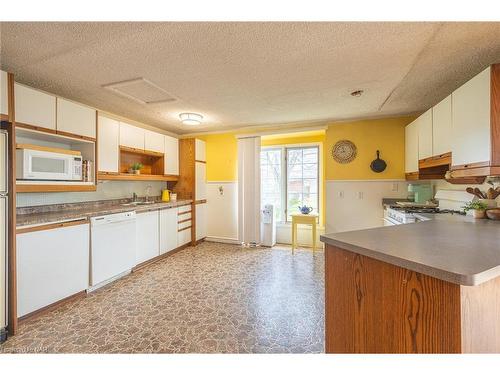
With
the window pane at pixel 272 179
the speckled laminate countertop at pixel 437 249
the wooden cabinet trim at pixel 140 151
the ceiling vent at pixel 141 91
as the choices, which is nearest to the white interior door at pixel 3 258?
the ceiling vent at pixel 141 91

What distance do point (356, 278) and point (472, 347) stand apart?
1.35 ft

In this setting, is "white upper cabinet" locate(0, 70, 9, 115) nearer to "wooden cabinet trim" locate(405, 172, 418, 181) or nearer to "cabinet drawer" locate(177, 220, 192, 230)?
"cabinet drawer" locate(177, 220, 192, 230)

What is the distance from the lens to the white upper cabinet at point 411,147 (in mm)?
2975

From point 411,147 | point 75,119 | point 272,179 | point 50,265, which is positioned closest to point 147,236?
point 50,265

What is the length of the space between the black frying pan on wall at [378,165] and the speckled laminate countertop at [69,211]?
3.24m

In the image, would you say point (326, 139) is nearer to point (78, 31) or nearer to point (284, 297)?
point (284, 297)

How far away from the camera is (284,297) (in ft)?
7.60

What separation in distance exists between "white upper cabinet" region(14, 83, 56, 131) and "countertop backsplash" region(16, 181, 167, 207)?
79cm

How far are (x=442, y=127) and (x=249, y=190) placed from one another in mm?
2876

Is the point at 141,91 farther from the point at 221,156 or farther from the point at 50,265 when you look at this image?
the point at 221,156

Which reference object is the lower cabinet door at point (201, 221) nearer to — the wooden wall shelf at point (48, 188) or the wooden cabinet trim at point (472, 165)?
the wooden wall shelf at point (48, 188)

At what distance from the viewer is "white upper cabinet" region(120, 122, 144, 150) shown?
316cm

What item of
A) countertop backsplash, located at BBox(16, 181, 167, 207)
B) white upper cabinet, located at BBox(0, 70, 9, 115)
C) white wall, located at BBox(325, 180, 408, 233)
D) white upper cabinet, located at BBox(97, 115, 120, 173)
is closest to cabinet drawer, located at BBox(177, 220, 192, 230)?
countertop backsplash, located at BBox(16, 181, 167, 207)
